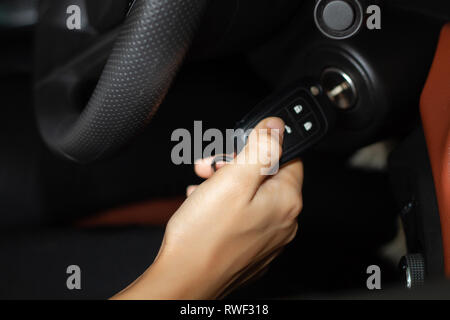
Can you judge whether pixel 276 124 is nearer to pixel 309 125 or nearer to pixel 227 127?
pixel 309 125

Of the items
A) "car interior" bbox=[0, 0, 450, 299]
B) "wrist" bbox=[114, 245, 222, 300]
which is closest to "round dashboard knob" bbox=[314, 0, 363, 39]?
"car interior" bbox=[0, 0, 450, 299]

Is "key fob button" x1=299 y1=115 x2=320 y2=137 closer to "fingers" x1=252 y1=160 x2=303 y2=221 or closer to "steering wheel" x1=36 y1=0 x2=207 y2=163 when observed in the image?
"fingers" x1=252 y1=160 x2=303 y2=221

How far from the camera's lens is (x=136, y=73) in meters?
0.43

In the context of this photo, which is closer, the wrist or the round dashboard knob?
the wrist

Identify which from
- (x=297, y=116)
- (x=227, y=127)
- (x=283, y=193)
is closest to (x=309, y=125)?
(x=297, y=116)

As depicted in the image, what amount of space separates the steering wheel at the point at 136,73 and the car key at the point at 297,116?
7.6 inches

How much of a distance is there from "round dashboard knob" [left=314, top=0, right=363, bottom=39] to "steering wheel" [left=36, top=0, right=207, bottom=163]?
1.02 ft

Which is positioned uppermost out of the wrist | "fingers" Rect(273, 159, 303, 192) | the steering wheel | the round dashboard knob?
the round dashboard knob

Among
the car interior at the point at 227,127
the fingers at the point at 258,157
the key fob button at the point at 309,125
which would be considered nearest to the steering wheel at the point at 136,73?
the car interior at the point at 227,127

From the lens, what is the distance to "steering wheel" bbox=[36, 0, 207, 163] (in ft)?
1.33

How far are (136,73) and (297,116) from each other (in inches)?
11.4

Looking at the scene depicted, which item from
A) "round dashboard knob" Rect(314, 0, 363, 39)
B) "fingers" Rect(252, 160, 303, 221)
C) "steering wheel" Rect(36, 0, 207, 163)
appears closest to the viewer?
"steering wheel" Rect(36, 0, 207, 163)
